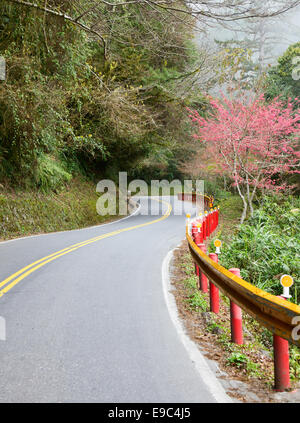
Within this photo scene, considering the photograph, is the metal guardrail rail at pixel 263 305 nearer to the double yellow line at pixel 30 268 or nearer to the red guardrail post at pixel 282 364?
the red guardrail post at pixel 282 364

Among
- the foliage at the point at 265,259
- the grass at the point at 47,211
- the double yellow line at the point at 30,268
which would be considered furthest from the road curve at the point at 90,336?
the grass at the point at 47,211

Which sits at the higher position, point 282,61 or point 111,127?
point 282,61

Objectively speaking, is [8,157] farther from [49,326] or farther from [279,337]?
[279,337]

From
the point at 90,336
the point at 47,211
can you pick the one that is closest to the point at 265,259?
the point at 90,336

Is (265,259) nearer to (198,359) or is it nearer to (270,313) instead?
(198,359)

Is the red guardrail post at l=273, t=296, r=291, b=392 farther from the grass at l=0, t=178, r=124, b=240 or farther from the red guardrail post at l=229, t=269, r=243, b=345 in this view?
the grass at l=0, t=178, r=124, b=240

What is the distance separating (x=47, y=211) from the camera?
1809 centimetres

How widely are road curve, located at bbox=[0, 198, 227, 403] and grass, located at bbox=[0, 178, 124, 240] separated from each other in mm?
5575

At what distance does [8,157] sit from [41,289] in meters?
Answer: 10.8

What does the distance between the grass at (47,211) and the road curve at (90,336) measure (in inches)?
219

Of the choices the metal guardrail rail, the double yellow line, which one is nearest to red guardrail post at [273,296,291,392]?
the metal guardrail rail

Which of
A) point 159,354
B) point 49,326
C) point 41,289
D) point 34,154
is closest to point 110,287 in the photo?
point 41,289

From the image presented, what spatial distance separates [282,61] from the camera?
105ft

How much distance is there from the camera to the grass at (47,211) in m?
15.4
